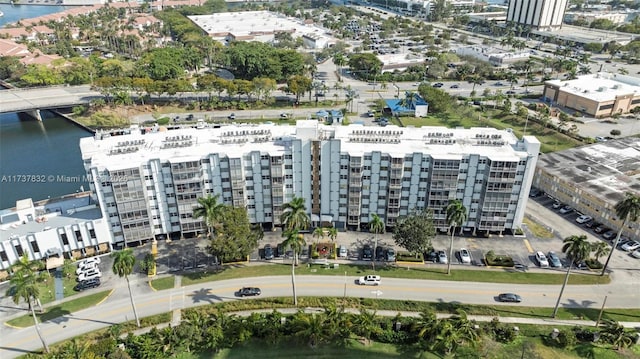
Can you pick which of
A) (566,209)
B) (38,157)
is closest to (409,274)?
(566,209)

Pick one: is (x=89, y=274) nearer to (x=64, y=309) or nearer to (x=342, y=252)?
(x=64, y=309)

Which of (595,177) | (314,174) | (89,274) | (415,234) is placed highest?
(314,174)

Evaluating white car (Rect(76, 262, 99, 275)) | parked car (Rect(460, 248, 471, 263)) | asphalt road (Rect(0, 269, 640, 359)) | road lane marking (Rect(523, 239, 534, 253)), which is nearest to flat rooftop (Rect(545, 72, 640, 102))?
road lane marking (Rect(523, 239, 534, 253))

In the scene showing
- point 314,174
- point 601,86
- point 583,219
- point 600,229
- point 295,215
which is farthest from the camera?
point 601,86

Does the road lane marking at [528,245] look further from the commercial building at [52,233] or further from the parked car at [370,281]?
the commercial building at [52,233]

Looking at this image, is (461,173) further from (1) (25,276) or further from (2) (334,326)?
(1) (25,276)

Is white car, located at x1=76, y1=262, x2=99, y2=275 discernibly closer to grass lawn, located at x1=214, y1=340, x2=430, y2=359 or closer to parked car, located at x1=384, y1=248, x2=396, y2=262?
grass lawn, located at x1=214, y1=340, x2=430, y2=359

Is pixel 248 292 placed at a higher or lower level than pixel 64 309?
higher

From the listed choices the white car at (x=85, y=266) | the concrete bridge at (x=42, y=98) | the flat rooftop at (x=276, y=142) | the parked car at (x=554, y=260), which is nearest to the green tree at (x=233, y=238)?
the flat rooftop at (x=276, y=142)
